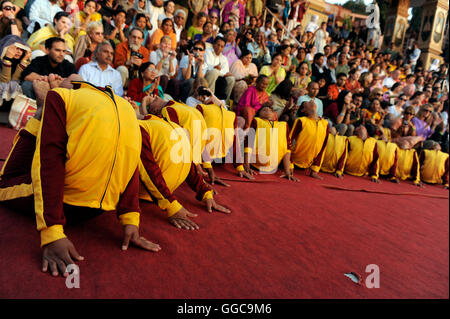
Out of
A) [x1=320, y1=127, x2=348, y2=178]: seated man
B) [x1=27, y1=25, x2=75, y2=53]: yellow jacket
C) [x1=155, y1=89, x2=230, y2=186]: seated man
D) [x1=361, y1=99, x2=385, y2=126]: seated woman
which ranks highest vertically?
[x1=27, y1=25, x2=75, y2=53]: yellow jacket

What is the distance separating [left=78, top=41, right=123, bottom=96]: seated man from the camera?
3854mm

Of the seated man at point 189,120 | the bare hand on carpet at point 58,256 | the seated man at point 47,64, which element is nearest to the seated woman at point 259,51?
the seated man at point 47,64

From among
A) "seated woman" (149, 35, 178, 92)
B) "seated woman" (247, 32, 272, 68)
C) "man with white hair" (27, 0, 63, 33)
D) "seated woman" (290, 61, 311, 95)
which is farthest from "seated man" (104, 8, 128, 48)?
"seated woman" (290, 61, 311, 95)

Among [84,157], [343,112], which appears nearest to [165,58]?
[343,112]

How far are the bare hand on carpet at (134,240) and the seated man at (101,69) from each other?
2.84 metres

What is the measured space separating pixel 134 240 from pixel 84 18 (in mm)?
4895

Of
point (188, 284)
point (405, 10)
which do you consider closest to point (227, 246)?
point (188, 284)

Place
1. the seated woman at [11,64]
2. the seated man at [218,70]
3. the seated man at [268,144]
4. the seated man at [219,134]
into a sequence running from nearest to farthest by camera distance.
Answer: the seated man at [219,134] < the seated woman at [11,64] < the seated man at [268,144] < the seated man at [218,70]

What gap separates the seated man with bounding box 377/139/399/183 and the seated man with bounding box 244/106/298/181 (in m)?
2.30

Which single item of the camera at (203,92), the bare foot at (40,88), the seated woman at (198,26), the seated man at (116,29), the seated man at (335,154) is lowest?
the seated man at (335,154)

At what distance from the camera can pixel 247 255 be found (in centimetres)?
178

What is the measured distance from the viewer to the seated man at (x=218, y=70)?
17.1 ft

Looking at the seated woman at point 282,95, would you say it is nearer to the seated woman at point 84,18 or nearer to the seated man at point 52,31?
the seated woman at point 84,18

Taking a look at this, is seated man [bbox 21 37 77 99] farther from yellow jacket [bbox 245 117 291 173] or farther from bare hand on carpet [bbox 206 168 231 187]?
yellow jacket [bbox 245 117 291 173]
